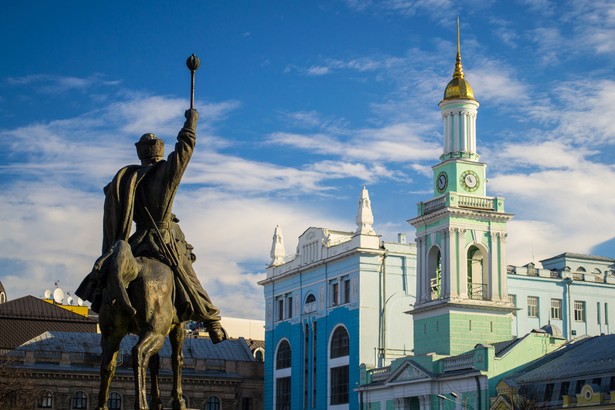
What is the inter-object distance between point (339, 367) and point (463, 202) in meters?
15.2

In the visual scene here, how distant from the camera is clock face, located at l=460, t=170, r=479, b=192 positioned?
66.8 m

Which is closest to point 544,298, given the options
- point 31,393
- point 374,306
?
point 374,306

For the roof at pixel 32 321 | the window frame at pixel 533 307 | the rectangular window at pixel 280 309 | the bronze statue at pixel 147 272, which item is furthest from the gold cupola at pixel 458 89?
the bronze statue at pixel 147 272

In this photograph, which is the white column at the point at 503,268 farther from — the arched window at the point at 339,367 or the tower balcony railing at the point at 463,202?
the arched window at the point at 339,367

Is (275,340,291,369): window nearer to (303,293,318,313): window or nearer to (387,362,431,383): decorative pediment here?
(303,293,318,313): window

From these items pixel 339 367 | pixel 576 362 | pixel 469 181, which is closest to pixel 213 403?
pixel 339 367

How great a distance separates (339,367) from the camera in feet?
249

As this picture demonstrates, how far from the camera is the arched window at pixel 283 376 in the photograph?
275 ft

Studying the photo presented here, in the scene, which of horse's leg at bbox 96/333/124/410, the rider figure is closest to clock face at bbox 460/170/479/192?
the rider figure

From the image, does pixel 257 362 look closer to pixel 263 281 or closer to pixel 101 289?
pixel 263 281

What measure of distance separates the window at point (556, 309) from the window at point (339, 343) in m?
15.8

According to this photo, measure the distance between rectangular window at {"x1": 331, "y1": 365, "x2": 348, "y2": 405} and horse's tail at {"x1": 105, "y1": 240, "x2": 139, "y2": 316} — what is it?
60.8 metres

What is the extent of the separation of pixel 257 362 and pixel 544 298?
24.1 metres

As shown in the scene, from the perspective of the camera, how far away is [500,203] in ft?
223
